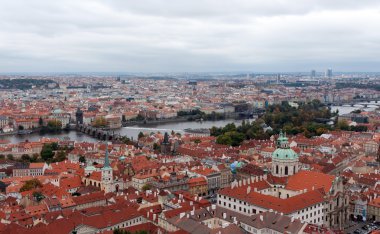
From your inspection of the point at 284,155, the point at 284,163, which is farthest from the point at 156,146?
the point at 284,163

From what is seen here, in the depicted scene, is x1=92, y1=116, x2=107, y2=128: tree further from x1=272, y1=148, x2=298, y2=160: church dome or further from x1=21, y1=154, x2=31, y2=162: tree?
x1=272, y1=148, x2=298, y2=160: church dome

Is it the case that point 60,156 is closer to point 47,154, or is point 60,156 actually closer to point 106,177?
point 47,154

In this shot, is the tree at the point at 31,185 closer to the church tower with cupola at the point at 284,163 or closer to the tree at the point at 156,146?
the church tower with cupola at the point at 284,163

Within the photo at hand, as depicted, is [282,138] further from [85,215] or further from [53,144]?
[53,144]

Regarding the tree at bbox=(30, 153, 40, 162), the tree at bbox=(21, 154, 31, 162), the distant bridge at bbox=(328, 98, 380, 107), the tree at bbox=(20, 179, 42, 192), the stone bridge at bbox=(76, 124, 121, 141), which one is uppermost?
the tree at bbox=(20, 179, 42, 192)

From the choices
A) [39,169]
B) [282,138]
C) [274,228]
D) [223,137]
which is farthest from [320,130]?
[274,228]

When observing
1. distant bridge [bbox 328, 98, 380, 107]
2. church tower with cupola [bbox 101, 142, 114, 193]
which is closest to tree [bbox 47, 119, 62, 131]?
church tower with cupola [bbox 101, 142, 114, 193]

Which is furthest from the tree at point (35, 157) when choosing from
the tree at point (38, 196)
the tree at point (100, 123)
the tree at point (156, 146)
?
the tree at point (100, 123)
